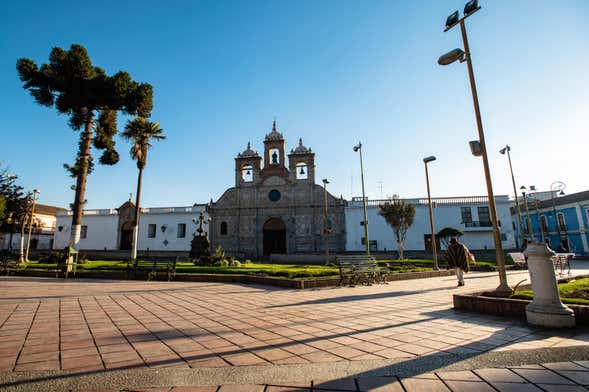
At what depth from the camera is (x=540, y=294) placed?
439cm

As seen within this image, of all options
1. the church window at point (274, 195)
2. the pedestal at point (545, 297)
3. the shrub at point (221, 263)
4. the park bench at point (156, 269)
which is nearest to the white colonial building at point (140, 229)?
the church window at point (274, 195)

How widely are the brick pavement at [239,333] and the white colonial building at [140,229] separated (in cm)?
2929

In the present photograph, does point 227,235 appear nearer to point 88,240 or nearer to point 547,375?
point 88,240

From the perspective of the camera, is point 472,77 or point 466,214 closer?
point 472,77

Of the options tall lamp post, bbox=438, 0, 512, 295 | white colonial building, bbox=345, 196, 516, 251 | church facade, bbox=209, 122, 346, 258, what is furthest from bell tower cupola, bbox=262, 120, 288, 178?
tall lamp post, bbox=438, 0, 512, 295

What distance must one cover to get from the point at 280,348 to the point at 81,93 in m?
23.4

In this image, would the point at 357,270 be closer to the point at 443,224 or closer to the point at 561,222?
the point at 443,224

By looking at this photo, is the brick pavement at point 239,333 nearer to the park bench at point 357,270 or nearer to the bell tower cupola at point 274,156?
the park bench at point 357,270

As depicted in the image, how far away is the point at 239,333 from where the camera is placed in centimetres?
409

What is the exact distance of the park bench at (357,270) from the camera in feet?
32.7

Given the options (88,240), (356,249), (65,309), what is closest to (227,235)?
(356,249)

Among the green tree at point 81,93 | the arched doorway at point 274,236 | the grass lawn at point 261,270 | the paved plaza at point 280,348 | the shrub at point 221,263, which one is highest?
the green tree at point 81,93

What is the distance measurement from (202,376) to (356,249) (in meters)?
30.1

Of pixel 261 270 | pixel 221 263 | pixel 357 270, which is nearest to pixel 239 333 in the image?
pixel 357 270
